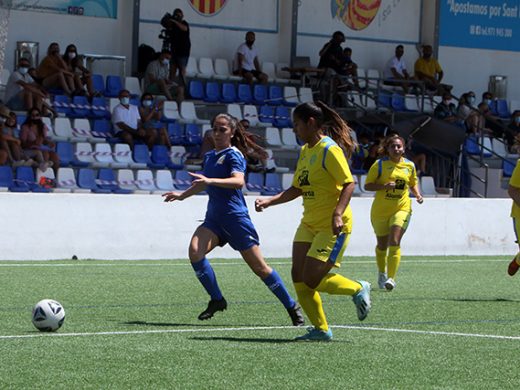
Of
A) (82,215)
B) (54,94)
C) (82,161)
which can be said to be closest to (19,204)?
(82,215)

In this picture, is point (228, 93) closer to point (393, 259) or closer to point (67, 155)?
point (67, 155)

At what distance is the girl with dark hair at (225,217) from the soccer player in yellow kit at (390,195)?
497 centimetres

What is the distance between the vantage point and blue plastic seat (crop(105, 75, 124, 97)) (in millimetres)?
27938

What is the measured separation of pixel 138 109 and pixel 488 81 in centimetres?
1371

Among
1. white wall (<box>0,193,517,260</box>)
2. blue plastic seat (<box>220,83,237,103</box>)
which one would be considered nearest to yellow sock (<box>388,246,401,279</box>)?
white wall (<box>0,193,517,260</box>)

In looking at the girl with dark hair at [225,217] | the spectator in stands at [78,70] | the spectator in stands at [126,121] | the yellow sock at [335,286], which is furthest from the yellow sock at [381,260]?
the spectator in stands at [78,70]

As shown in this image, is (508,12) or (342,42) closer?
(342,42)

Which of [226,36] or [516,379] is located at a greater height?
[226,36]

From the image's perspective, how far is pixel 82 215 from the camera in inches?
797

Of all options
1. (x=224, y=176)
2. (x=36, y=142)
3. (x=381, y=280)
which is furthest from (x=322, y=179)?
(x=36, y=142)

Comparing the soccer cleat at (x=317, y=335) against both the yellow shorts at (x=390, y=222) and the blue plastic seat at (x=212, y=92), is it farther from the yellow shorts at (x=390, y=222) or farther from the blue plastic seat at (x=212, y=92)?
the blue plastic seat at (x=212, y=92)

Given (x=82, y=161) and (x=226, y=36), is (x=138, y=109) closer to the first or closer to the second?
(x=82, y=161)

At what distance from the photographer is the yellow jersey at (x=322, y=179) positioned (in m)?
10.3

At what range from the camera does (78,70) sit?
27.5 metres
